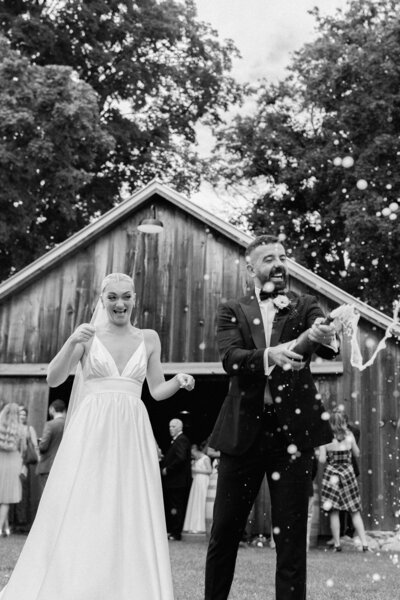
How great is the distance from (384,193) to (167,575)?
56.3ft

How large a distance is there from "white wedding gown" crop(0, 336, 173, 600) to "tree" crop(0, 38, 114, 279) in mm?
13750

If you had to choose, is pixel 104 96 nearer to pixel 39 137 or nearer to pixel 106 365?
pixel 39 137

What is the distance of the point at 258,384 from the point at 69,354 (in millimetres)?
1262

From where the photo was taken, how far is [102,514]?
4.38 meters

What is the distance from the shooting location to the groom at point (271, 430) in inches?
157

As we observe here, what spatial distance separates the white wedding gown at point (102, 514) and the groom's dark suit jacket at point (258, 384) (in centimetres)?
59

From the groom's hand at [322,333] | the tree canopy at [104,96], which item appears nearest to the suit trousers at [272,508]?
the groom's hand at [322,333]

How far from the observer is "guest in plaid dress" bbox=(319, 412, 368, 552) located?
11.2 m

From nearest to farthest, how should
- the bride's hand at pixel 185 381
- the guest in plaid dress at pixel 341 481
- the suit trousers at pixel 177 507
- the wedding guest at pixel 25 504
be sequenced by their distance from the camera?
the bride's hand at pixel 185 381
the guest in plaid dress at pixel 341 481
the suit trousers at pixel 177 507
the wedding guest at pixel 25 504

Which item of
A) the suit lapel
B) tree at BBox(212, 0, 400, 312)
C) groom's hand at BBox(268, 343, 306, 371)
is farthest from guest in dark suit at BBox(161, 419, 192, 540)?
groom's hand at BBox(268, 343, 306, 371)

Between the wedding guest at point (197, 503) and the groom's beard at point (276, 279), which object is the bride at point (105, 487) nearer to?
the groom's beard at point (276, 279)

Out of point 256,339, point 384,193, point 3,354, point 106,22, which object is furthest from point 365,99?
point 256,339

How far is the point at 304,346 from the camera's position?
12.7 ft

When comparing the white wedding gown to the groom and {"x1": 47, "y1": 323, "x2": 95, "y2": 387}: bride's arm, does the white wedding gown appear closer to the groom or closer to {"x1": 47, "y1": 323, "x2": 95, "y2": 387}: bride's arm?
{"x1": 47, "y1": 323, "x2": 95, "y2": 387}: bride's arm
